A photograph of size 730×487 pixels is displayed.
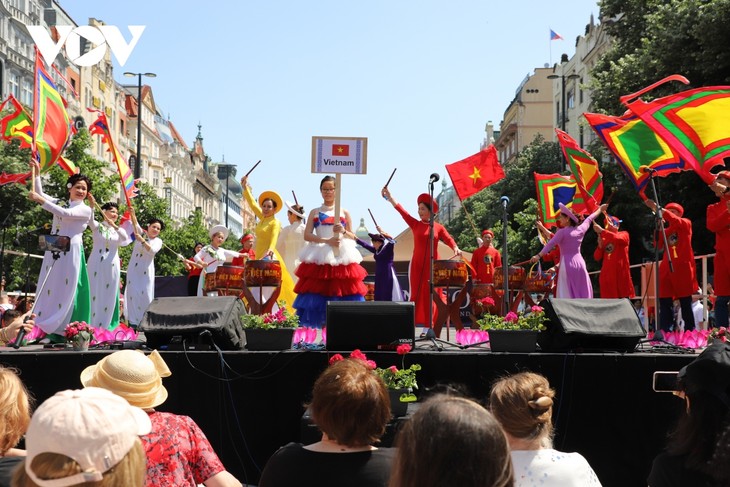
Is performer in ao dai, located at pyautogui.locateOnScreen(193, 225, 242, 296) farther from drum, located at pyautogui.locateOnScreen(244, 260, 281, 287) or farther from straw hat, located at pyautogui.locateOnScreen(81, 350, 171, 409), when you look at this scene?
straw hat, located at pyautogui.locateOnScreen(81, 350, 171, 409)

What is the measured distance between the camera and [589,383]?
7.05 m

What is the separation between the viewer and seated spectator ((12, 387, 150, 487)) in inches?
79.2

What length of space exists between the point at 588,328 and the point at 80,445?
18.8ft

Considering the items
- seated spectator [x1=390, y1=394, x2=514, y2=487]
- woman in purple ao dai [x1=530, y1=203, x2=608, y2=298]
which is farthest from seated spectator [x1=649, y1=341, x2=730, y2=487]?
woman in purple ao dai [x1=530, y1=203, x2=608, y2=298]

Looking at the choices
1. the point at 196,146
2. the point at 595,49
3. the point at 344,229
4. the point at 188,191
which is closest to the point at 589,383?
the point at 344,229

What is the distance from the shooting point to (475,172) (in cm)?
1493

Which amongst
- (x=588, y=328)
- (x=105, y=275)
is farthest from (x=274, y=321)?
(x=105, y=275)

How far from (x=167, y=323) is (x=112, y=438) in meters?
5.45

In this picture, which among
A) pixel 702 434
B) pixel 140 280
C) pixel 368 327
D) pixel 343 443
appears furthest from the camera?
pixel 140 280

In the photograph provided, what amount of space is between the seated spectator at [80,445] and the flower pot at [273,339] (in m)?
5.27

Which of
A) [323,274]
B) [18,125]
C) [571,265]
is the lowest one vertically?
[323,274]

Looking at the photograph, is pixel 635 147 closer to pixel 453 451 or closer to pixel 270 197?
pixel 270 197

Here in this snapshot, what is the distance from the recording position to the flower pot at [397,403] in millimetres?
6309

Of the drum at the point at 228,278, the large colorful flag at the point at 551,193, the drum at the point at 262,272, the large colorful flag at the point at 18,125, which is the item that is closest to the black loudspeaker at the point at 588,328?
the drum at the point at 262,272
